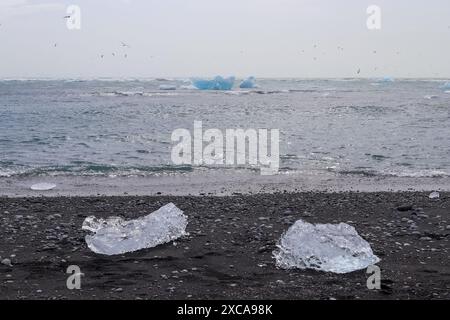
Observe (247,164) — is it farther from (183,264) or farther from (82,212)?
(183,264)

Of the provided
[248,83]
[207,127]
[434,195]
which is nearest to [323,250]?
[434,195]

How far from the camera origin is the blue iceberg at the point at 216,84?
63.5m

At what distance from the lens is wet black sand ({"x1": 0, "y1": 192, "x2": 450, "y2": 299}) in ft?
16.0

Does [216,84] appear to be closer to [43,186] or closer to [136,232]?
[43,186]

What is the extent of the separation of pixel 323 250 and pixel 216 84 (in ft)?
199

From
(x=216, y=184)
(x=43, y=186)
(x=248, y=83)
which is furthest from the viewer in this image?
(x=248, y=83)

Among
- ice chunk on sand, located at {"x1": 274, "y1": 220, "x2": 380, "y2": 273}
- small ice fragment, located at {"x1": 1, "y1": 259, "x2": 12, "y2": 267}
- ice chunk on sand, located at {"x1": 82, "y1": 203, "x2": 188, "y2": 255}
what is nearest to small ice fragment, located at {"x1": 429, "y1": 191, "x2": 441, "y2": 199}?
ice chunk on sand, located at {"x1": 274, "y1": 220, "x2": 380, "y2": 273}

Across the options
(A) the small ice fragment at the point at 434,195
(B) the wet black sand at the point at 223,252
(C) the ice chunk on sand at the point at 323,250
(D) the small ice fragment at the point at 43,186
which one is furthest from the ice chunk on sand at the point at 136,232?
(A) the small ice fragment at the point at 434,195

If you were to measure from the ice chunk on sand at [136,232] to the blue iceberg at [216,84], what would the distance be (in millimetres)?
56235

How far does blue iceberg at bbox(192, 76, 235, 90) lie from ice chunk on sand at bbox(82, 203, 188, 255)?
184ft

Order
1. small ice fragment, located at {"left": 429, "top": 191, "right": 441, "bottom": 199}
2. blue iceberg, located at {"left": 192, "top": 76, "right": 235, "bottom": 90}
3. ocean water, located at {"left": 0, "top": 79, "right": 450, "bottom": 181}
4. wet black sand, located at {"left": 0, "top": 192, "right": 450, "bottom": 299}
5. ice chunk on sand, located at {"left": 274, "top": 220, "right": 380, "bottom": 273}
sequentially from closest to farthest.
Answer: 1. wet black sand, located at {"left": 0, "top": 192, "right": 450, "bottom": 299}
2. ice chunk on sand, located at {"left": 274, "top": 220, "right": 380, "bottom": 273}
3. small ice fragment, located at {"left": 429, "top": 191, "right": 441, "bottom": 199}
4. ocean water, located at {"left": 0, "top": 79, "right": 450, "bottom": 181}
5. blue iceberg, located at {"left": 192, "top": 76, "right": 235, "bottom": 90}

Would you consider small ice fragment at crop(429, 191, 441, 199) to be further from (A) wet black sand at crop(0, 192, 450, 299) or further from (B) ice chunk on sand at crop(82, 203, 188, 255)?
(B) ice chunk on sand at crop(82, 203, 188, 255)

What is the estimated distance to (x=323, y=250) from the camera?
18.5 feet
